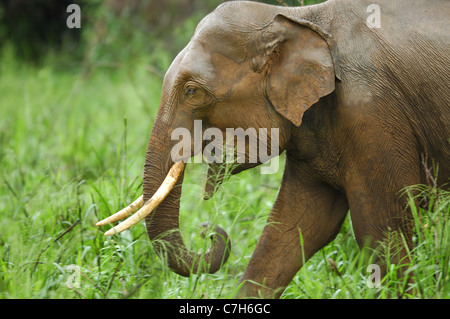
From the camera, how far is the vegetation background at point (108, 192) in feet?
12.7

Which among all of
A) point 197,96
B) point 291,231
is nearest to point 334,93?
point 197,96

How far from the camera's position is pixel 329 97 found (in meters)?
3.95

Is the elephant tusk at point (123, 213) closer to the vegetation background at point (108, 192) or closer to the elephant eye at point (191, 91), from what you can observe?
the vegetation background at point (108, 192)

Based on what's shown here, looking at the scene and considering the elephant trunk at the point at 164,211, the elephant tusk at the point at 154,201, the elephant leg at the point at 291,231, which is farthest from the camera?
the elephant leg at the point at 291,231

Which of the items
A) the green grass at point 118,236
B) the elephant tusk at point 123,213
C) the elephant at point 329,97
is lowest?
the green grass at point 118,236

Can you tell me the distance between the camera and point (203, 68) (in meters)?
3.84

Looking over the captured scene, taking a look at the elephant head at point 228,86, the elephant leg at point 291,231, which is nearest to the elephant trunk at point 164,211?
the elephant head at point 228,86

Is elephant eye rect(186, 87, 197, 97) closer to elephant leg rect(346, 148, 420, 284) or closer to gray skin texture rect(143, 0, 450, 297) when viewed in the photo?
gray skin texture rect(143, 0, 450, 297)

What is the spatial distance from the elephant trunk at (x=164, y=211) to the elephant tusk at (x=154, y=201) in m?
0.03

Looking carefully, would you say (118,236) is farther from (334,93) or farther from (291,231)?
(334,93)

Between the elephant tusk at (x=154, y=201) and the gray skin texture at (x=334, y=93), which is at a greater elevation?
the gray skin texture at (x=334, y=93)

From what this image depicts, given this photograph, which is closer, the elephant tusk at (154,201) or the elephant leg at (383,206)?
the elephant tusk at (154,201)
